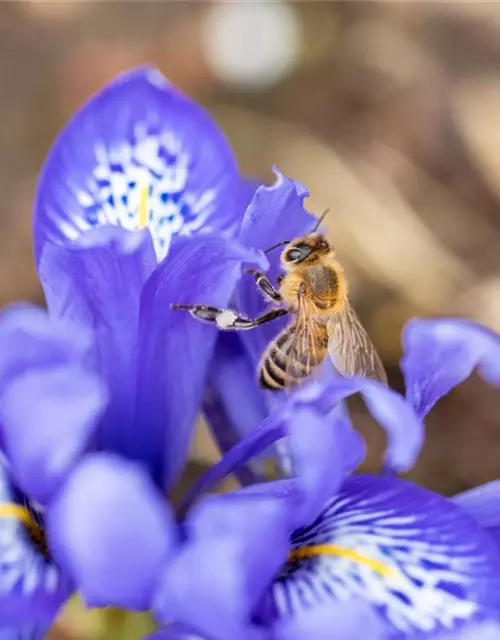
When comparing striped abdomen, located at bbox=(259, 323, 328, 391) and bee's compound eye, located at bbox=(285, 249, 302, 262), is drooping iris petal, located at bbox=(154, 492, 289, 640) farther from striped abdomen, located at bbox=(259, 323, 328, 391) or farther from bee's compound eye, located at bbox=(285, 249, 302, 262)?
bee's compound eye, located at bbox=(285, 249, 302, 262)

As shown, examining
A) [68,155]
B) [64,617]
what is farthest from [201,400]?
[64,617]

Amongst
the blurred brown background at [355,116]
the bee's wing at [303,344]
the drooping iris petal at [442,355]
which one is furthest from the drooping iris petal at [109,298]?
the blurred brown background at [355,116]

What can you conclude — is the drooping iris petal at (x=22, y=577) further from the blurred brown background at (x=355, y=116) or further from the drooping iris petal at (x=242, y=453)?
the blurred brown background at (x=355, y=116)

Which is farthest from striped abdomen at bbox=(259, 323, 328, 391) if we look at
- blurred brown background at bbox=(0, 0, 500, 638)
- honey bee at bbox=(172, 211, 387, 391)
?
blurred brown background at bbox=(0, 0, 500, 638)

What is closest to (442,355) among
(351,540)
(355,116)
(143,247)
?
(351,540)

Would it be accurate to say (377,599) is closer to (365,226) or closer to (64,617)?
(64,617)

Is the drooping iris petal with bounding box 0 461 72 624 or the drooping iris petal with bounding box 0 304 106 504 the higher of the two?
the drooping iris petal with bounding box 0 304 106 504

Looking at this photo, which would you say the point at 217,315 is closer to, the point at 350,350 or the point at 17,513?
the point at 350,350
